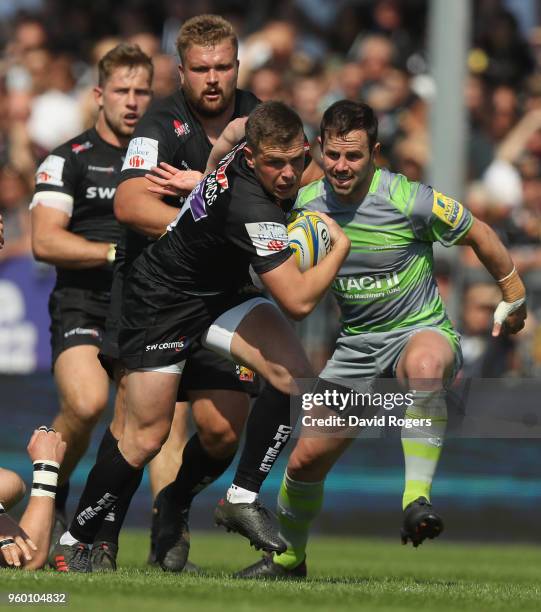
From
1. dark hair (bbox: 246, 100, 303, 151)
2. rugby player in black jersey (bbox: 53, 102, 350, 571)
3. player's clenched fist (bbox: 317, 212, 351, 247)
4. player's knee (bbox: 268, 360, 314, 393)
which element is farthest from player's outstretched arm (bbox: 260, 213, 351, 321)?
dark hair (bbox: 246, 100, 303, 151)

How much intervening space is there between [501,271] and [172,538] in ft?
7.71

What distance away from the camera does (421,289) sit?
7.71 m

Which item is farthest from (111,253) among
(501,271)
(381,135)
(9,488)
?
(381,135)

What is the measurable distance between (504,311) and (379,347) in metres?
0.70

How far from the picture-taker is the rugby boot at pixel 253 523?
273 inches

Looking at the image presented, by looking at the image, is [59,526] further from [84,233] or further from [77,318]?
[84,233]

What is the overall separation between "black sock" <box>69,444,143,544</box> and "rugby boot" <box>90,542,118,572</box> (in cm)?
28

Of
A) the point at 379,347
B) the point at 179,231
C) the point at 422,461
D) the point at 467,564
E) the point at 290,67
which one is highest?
the point at 290,67

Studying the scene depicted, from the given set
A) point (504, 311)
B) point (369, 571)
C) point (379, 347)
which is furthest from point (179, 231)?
point (369, 571)

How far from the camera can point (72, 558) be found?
24.4ft

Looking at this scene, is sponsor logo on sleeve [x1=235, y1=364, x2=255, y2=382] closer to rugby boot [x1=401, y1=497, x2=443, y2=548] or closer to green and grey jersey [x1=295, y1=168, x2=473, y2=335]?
green and grey jersey [x1=295, y1=168, x2=473, y2=335]

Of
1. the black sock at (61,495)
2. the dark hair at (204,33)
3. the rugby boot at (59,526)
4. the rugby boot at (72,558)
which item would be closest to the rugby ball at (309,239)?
the dark hair at (204,33)

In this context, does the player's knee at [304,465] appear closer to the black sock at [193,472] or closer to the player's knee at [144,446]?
the black sock at [193,472]

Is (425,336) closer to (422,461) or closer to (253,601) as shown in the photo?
(422,461)
